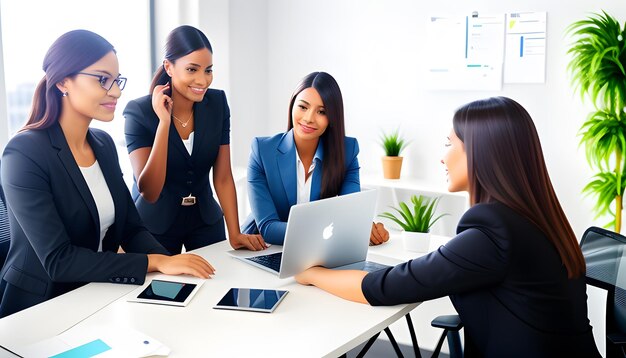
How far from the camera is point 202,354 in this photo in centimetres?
147

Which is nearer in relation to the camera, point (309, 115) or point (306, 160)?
point (309, 115)

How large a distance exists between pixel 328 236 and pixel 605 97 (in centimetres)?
239

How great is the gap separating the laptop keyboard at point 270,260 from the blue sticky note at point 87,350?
71 cm

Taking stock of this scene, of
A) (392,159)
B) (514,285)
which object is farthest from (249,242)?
(392,159)

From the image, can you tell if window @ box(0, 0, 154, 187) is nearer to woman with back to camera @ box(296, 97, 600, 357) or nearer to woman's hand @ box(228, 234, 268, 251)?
woman's hand @ box(228, 234, 268, 251)

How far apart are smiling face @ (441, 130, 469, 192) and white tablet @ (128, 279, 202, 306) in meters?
0.82

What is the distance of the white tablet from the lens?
5.82 ft

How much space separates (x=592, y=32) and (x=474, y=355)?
8.12ft

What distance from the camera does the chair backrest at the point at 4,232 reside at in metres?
2.07

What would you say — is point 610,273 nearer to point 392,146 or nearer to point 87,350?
point 87,350

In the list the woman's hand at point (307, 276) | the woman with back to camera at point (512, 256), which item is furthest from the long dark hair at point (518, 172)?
the woman's hand at point (307, 276)

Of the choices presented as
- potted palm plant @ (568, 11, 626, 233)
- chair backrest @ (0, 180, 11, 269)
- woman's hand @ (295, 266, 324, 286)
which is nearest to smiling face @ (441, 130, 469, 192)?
woman's hand @ (295, 266, 324, 286)

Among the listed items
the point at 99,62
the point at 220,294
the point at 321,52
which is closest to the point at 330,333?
the point at 220,294

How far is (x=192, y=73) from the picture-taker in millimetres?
2488
